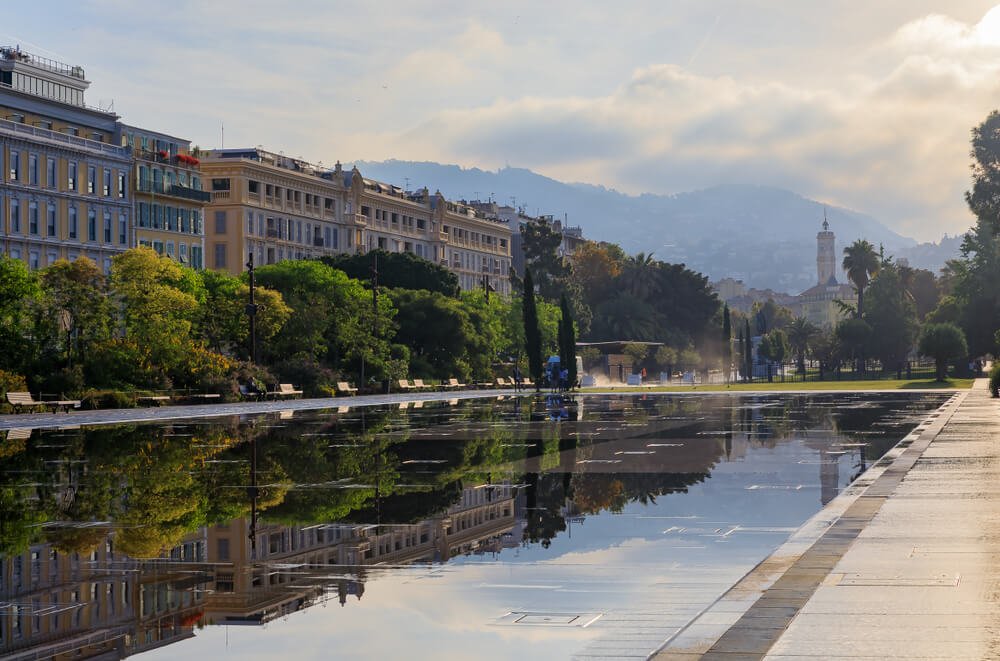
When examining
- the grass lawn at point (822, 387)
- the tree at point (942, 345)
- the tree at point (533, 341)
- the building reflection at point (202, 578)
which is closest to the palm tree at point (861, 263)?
the tree at point (942, 345)

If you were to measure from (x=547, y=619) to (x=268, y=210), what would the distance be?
10520 centimetres

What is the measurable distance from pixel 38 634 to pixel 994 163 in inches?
3240

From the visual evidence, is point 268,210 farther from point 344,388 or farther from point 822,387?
point 822,387

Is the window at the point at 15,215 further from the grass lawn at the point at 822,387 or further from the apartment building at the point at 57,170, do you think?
the grass lawn at the point at 822,387

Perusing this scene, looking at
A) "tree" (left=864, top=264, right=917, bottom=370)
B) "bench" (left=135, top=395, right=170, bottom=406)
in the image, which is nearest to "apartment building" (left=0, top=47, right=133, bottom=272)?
→ "bench" (left=135, top=395, right=170, bottom=406)

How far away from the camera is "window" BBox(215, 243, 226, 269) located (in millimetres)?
108062

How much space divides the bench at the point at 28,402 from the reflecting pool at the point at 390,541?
22777mm

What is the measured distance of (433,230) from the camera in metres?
144

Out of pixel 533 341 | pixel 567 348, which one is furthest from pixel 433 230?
pixel 533 341

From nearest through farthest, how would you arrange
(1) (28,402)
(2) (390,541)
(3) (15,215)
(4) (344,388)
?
(2) (390,541) → (1) (28,402) → (4) (344,388) → (3) (15,215)

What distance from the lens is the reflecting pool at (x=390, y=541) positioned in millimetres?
8766

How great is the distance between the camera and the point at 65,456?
84.8ft

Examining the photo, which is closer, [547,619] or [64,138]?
[547,619]

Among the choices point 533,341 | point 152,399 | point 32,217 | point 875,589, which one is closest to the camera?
point 875,589
